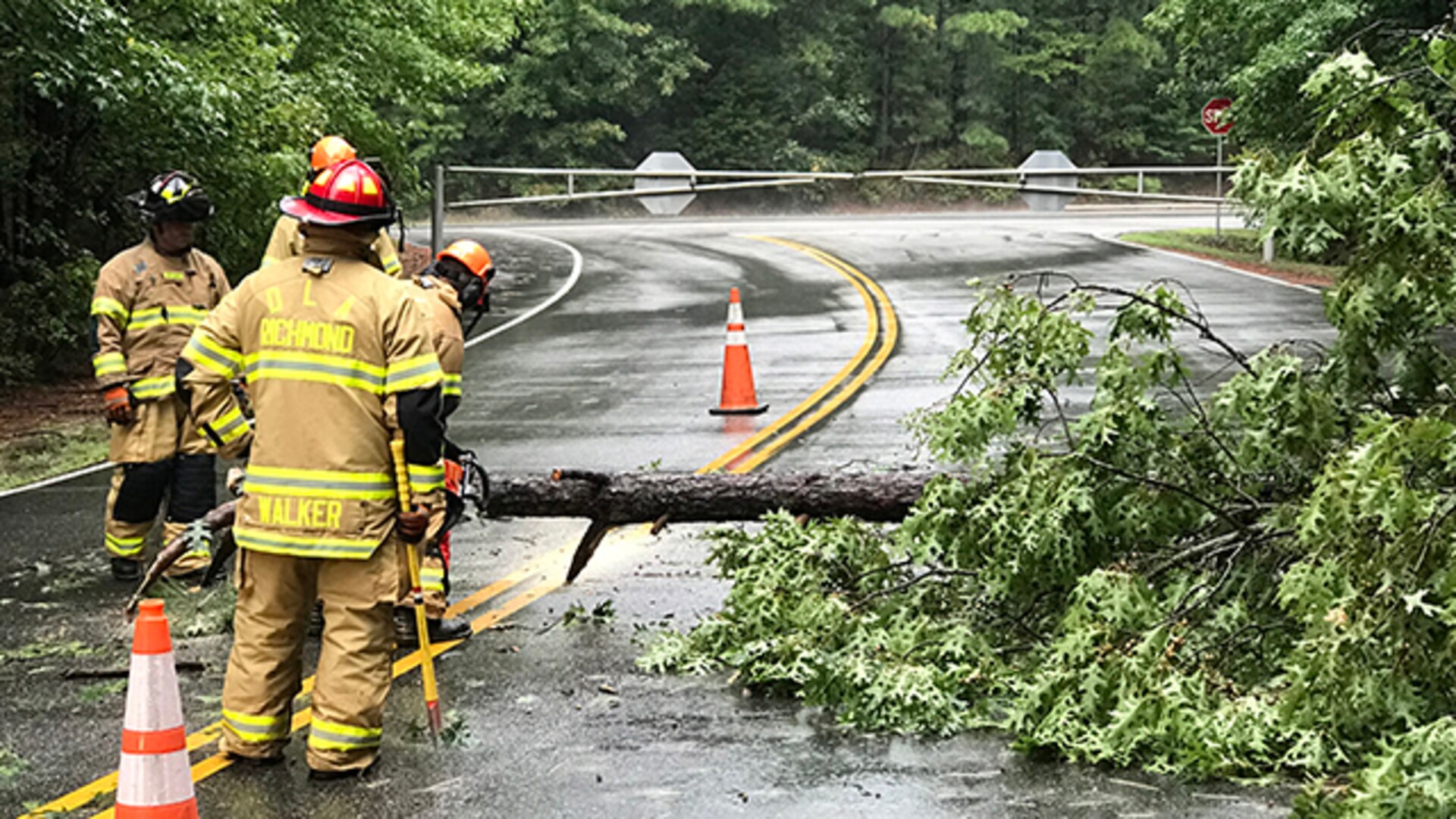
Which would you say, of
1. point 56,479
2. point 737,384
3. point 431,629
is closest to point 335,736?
point 431,629

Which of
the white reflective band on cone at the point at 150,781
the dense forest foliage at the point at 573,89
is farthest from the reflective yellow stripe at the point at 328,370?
the dense forest foliage at the point at 573,89

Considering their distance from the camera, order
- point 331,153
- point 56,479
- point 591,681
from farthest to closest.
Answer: point 56,479
point 331,153
point 591,681

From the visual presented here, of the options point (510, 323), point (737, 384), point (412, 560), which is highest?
point (412, 560)

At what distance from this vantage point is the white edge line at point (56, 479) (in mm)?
12102

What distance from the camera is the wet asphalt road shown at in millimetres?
5586

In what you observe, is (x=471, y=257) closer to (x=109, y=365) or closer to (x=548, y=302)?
(x=109, y=365)

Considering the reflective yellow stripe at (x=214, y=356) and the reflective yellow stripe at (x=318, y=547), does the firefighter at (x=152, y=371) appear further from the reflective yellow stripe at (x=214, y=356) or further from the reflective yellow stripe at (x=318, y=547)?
the reflective yellow stripe at (x=318, y=547)

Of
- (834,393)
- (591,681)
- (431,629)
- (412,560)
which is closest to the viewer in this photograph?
(412,560)

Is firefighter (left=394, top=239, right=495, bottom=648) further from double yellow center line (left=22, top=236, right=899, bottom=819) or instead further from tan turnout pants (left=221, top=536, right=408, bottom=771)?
tan turnout pants (left=221, top=536, right=408, bottom=771)

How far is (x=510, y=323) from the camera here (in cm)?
2178

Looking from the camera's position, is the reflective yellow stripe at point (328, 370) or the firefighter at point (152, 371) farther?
the firefighter at point (152, 371)

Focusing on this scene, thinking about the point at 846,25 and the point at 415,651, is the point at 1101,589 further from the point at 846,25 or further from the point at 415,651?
the point at 846,25

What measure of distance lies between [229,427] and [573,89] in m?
43.2

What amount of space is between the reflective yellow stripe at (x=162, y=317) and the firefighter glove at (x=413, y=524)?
352 cm
